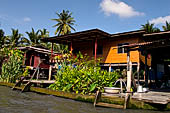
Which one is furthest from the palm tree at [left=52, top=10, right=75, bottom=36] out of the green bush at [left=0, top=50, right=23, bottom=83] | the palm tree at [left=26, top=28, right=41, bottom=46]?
the green bush at [left=0, top=50, right=23, bottom=83]

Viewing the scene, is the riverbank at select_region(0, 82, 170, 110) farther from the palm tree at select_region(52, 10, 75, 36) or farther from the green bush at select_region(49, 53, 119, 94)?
the palm tree at select_region(52, 10, 75, 36)

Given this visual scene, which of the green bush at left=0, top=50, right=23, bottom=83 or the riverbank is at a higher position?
the green bush at left=0, top=50, right=23, bottom=83

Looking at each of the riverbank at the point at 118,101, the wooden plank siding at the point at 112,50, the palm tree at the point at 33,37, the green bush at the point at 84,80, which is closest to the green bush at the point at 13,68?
the green bush at the point at 84,80

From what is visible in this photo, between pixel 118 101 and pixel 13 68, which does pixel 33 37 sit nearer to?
pixel 13 68

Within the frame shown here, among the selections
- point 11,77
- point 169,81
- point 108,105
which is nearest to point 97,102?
point 108,105

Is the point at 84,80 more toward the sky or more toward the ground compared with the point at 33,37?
more toward the ground

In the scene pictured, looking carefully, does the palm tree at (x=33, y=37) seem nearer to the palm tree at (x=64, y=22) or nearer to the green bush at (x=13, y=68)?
the palm tree at (x=64, y=22)

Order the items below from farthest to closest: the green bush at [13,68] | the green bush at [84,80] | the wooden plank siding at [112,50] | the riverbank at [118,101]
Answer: the wooden plank siding at [112,50] < the green bush at [13,68] < the green bush at [84,80] < the riverbank at [118,101]

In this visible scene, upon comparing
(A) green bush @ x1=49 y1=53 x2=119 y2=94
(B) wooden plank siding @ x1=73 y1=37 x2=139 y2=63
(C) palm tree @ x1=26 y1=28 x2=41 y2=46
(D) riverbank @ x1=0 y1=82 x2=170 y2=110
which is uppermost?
(C) palm tree @ x1=26 y1=28 x2=41 y2=46

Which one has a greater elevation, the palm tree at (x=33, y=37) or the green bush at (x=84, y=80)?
the palm tree at (x=33, y=37)

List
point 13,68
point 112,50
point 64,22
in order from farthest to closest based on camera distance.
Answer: point 64,22 → point 112,50 → point 13,68

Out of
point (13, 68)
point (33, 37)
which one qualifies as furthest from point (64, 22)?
point (13, 68)

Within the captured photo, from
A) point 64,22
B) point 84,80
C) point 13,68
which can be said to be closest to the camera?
point 84,80

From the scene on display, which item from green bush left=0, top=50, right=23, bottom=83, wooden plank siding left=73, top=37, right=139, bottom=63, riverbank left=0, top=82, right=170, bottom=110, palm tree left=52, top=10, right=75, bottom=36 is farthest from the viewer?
palm tree left=52, top=10, right=75, bottom=36
